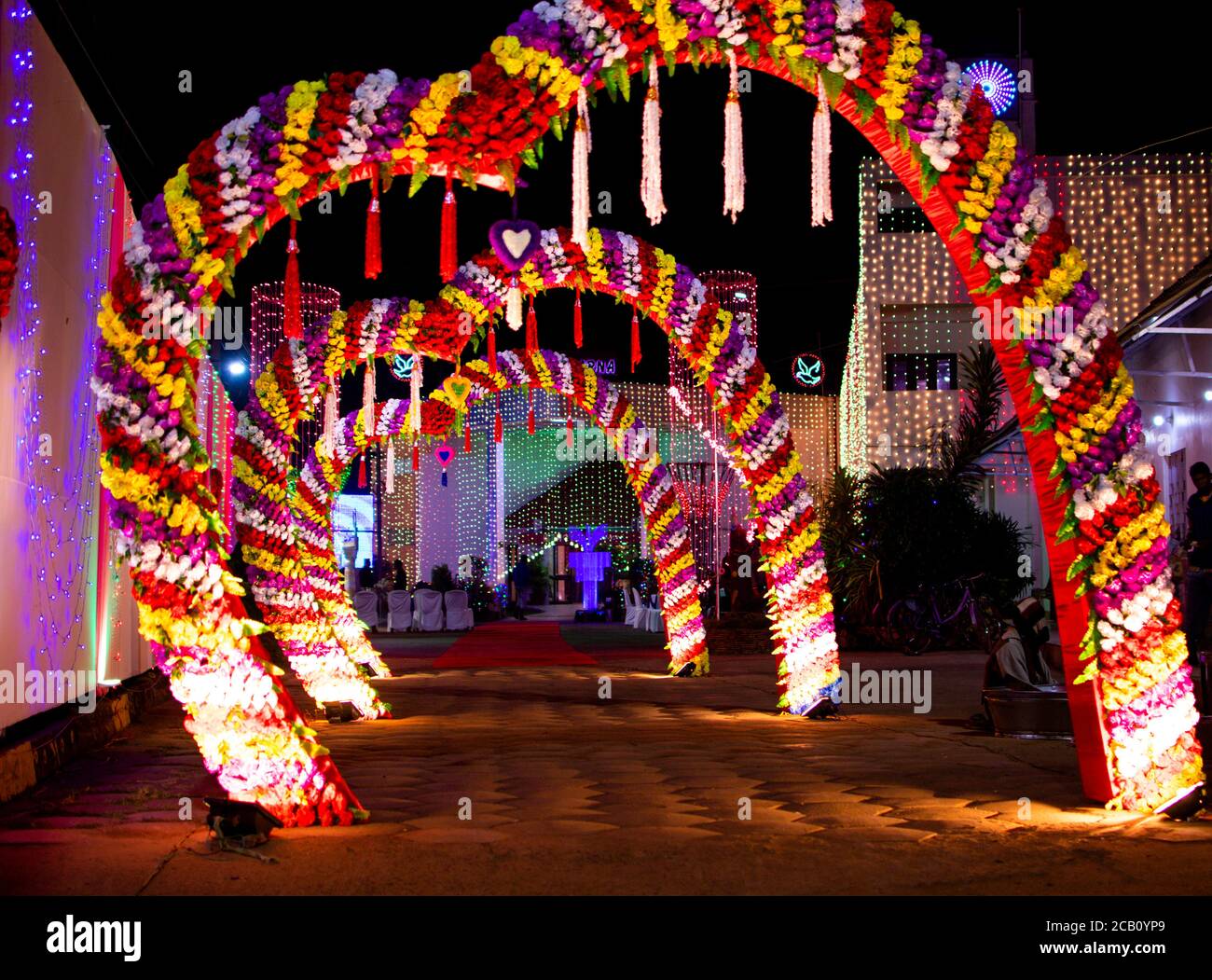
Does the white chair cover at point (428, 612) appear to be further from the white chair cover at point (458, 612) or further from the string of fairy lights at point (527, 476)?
the string of fairy lights at point (527, 476)

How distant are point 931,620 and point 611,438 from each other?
601 cm

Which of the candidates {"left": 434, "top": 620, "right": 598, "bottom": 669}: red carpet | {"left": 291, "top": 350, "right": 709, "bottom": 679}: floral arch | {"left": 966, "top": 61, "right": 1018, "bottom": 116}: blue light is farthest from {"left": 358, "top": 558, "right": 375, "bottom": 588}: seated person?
{"left": 966, "top": 61, "right": 1018, "bottom": 116}: blue light

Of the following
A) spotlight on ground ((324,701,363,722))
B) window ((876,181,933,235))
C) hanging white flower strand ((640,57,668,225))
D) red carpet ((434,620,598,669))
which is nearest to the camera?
hanging white flower strand ((640,57,668,225))

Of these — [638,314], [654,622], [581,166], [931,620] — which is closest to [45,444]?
[581,166]

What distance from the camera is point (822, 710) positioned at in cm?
1010

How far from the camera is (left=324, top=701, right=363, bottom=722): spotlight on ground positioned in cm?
1058

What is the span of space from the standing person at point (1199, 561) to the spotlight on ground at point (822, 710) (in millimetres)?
2694

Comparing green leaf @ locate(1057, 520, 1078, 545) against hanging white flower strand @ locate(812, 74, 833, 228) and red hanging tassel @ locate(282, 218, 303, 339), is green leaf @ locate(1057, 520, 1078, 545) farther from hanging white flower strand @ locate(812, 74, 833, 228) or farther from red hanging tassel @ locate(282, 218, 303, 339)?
red hanging tassel @ locate(282, 218, 303, 339)

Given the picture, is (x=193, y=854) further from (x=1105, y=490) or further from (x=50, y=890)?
(x=1105, y=490)

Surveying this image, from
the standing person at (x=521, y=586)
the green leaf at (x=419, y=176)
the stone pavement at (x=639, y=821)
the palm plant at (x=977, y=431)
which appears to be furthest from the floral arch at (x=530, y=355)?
the standing person at (x=521, y=586)

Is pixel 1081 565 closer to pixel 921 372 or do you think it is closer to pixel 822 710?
pixel 822 710

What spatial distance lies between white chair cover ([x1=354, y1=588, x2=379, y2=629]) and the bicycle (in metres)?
12.6

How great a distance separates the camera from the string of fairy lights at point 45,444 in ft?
21.7
